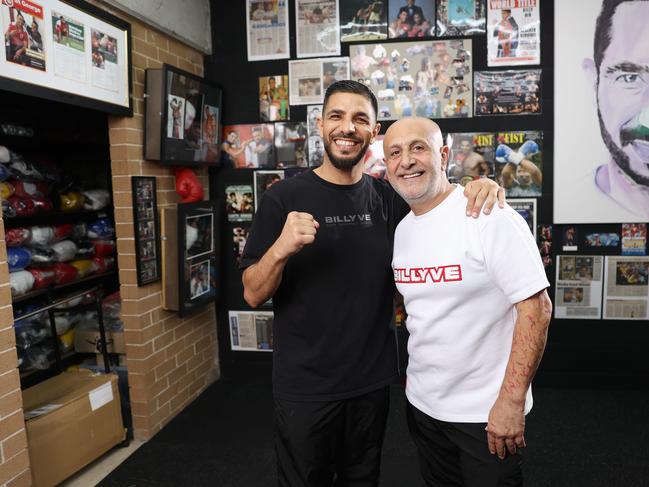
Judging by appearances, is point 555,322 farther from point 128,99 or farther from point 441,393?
point 128,99

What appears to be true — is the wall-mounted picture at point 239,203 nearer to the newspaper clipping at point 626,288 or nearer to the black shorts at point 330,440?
the black shorts at point 330,440

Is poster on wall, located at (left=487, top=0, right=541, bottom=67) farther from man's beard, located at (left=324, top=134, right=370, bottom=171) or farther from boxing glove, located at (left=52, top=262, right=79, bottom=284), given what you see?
boxing glove, located at (left=52, top=262, right=79, bottom=284)

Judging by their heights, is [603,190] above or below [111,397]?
above

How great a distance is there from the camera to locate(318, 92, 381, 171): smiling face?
1.60 metres

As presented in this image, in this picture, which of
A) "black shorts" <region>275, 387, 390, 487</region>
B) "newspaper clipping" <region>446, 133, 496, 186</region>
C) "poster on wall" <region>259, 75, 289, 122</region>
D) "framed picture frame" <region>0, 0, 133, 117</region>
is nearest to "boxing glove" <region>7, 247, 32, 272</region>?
"framed picture frame" <region>0, 0, 133, 117</region>

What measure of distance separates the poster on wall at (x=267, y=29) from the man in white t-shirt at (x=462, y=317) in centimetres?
203

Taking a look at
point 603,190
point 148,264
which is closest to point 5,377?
point 148,264

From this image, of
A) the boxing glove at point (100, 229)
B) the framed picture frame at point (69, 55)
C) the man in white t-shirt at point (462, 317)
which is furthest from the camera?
the boxing glove at point (100, 229)

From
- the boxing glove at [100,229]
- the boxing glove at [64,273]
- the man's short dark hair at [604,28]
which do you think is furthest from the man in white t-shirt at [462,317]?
the boxing glove at [100,229]

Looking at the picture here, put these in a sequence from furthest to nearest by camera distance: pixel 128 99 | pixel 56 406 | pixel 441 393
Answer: pixel 128 99 < pixel 56 406 < pixel 441 393

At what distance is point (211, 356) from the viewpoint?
138 inches

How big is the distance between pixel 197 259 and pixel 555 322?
90.0 inches

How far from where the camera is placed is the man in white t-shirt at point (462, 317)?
1.29 m

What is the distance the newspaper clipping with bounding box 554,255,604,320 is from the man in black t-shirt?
1973mm
